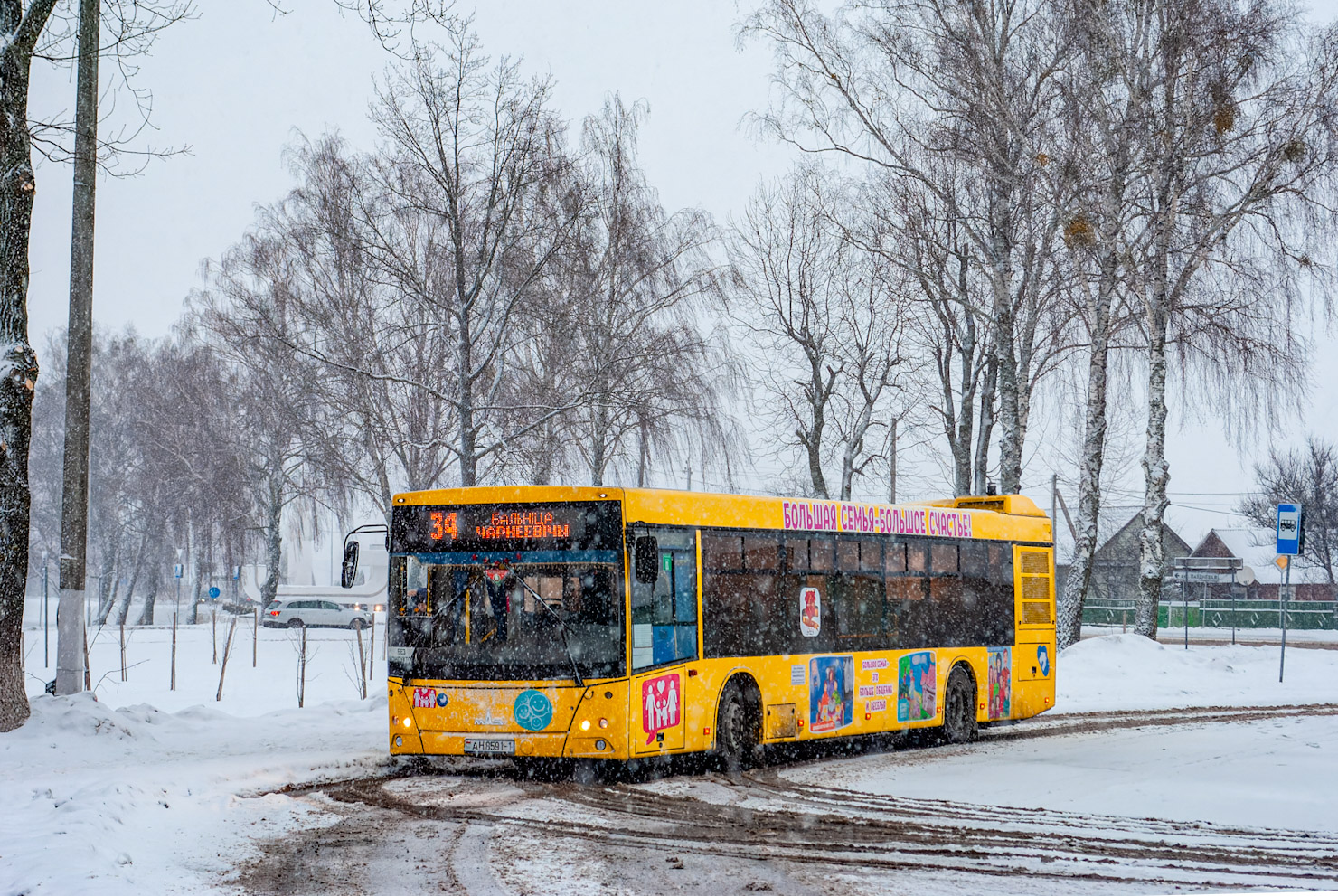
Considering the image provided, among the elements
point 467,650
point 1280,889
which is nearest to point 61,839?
point 467,650

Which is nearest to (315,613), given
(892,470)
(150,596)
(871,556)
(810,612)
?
(150,596)

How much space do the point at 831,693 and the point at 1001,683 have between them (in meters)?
4.27

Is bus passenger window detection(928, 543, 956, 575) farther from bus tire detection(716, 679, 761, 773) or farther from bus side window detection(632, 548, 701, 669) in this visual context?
bus side window detection(632, 548, 701, 669)

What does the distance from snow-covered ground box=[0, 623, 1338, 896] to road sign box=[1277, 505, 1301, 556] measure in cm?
304

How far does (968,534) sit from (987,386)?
1922 centimetres

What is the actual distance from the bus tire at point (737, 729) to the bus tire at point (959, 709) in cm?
405

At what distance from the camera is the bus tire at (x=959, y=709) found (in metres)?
18.2

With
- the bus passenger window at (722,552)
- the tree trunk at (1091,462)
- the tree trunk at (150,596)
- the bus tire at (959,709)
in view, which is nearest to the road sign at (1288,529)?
the tree trunk at (1091,462)

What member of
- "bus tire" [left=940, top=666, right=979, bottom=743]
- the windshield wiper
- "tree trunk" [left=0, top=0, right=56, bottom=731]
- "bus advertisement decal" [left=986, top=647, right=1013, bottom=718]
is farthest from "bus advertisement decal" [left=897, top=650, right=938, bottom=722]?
"tree trunk" [left=0, top=0, right=56, bottom=731]

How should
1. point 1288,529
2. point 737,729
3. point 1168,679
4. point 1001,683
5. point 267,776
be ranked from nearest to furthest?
point 267,776 → point 737,729 → point 1001,683 → point 1288,529 → point 1168,679

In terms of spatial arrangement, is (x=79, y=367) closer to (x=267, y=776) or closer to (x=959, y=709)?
(x=267, y=776)

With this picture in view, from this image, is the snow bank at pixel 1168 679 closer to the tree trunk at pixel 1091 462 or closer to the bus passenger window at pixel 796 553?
the tree trunk at pixel 1091 462

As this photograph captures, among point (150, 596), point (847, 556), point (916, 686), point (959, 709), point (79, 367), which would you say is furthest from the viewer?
point (150, 596)

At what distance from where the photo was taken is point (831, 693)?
1603 centimetres
